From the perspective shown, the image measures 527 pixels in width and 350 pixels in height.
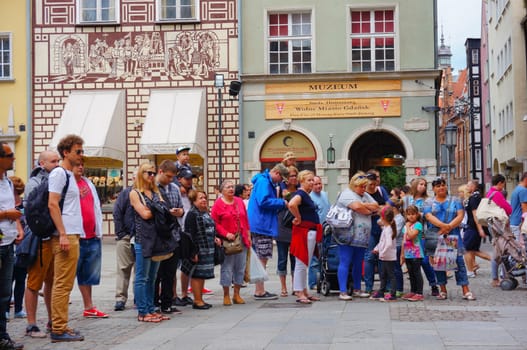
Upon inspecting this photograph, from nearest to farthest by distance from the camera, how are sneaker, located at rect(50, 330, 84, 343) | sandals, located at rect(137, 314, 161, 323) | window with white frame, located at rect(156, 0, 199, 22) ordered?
sneaker, located at rect(50, 330, 84, 343) → sandals, located at rect(137, 314, 161, 323) → window with white frame, located at rect(156, 0, 199, 22)

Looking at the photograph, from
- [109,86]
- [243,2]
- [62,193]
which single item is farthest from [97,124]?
[62,193]

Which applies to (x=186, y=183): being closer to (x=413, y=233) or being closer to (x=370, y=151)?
(x=413, y=233)

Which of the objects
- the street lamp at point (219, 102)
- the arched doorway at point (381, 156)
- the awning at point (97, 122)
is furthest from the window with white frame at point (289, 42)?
the awning at point (97, 122)

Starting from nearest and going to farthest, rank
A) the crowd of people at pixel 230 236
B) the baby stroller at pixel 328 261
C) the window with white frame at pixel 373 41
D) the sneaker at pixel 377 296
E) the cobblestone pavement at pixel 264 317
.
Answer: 1. the cobblestone pavement at pixel 264 317
2. the crowd of people at pixel 230 236
3. the sneaker at pixel 377 296
4. the baby stroller at pixel 328 261
5. the window with white frame at pixel 373 41

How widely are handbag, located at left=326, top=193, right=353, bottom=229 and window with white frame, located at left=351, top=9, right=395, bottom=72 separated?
16.0 meters

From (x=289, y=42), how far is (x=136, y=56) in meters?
4.90

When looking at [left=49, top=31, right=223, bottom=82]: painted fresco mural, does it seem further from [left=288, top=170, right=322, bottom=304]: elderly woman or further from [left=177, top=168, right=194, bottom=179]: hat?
[left=288, top=170, right=322, bottom=304]: elderly woman

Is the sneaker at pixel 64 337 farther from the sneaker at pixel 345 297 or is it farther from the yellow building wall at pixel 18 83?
the yellow building wall at pixel 18 83

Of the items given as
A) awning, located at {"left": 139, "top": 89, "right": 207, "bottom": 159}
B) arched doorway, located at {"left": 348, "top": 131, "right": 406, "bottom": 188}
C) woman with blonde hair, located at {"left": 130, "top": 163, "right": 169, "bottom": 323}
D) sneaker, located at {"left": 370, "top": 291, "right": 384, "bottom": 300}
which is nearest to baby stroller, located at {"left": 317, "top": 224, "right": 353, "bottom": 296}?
sneaker, located at {"left": 370, "top": 291, "right": 384, "bottom": 300}

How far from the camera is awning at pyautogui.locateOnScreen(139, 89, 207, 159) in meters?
27.0

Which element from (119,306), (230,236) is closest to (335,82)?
(230,236)

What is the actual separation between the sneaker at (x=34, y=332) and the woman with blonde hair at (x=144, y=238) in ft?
4.43

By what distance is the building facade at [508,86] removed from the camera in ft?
123

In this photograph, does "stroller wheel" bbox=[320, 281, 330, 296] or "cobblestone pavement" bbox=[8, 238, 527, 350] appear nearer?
"cobblestone pavement" bbox=[8, 238, 527, 350]
